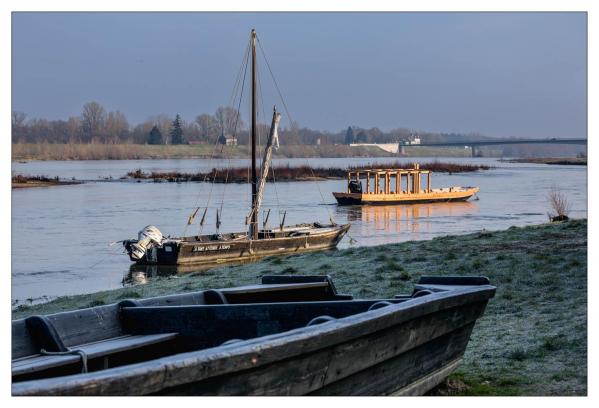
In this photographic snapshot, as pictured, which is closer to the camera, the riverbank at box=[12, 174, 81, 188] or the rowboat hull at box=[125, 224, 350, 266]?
the rowboat hull at box=[125, 224, 350, 266]

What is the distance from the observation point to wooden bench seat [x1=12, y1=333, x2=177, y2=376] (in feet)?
16.3

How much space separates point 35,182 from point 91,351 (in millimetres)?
53241

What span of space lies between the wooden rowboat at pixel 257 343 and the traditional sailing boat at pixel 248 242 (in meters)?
15.3

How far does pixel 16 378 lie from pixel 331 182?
63401 millimetres

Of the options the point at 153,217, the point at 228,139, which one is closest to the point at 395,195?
the point at 153,217

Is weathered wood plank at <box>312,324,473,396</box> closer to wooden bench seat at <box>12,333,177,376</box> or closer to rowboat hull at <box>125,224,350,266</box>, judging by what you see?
wooden bench seat at <box>12,333,177,376</box>

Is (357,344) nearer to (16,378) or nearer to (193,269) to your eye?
(16,378)

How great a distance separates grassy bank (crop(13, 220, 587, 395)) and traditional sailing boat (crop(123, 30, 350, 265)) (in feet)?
18.6

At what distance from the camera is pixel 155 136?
47875mm

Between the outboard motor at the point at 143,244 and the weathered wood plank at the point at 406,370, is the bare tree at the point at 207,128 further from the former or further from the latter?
the weathered wood plank at the point at 406,370

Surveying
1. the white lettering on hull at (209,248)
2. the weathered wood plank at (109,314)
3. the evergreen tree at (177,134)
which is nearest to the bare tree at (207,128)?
the evergreen tree at (177,134)

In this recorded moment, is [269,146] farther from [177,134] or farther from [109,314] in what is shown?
[177,134]

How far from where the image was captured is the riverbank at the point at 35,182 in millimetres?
54031

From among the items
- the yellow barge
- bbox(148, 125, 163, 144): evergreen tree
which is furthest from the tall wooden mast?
bbox(148, 125, 163, 144): evergreen tree
